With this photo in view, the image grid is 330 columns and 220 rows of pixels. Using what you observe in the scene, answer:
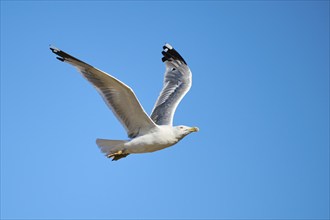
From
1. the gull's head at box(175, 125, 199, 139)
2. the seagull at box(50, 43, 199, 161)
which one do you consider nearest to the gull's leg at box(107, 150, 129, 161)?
the seagull at box(50, 43, 199, 161)

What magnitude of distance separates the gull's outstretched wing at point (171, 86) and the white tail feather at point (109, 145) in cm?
113

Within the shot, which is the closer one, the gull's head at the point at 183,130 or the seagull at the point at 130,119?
the seagull at the point at 130,119

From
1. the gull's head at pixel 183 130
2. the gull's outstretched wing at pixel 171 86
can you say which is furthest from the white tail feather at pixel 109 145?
the gull's outstretched wing at pixel 171 86

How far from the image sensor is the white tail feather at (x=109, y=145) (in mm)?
9492

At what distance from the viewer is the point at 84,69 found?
29.0 ft

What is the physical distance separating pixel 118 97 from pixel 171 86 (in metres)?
2.77

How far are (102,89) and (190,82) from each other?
3.23 m

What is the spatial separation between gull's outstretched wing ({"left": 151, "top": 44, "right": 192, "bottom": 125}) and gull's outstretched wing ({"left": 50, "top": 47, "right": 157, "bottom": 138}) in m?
0.88

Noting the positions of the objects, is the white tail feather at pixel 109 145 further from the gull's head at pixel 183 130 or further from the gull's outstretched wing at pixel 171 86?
the gull's outstretched wing at pixel 171 86

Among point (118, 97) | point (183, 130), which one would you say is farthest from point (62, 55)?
point (183, 130)

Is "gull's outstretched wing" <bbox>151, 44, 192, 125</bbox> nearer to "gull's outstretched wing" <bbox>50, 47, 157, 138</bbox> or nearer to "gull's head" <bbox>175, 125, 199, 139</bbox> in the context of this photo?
"gull's head" <bbox>175, 125, 199, 139</bbox>

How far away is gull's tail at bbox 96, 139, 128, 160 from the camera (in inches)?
374

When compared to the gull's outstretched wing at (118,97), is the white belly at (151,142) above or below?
below

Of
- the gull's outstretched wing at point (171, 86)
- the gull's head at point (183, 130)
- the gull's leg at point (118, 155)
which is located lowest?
the gull's leg at point (118, 155)
